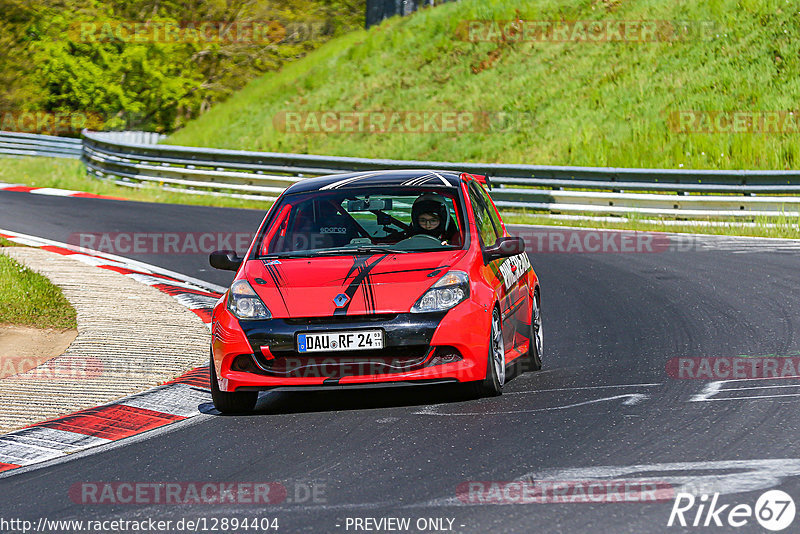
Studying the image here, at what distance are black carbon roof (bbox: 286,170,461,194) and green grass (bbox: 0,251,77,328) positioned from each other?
127 inches

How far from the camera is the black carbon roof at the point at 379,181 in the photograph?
8258 mm

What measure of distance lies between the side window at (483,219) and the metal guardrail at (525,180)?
10.7 metres

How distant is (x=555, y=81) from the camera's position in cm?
3162

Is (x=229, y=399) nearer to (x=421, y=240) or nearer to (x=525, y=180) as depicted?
(x=421, y=240)

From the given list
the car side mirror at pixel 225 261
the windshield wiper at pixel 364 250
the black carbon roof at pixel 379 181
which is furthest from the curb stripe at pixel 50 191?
the windshield wiper at pixel 364 250

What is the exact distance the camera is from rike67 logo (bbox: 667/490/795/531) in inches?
171

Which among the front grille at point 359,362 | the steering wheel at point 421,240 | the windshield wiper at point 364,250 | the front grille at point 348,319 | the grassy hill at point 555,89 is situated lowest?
the front grille at point 359,362

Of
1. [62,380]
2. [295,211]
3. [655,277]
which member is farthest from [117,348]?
[655,277]

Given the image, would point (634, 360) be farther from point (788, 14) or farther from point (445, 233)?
point (788, 14)

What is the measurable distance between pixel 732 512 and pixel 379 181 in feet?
14.4

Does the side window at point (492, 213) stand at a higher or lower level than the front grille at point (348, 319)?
higher

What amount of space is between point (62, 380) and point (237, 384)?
188 cm

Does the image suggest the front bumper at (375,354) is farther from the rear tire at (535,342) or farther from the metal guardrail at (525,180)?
the metal guardrail at (525,180)

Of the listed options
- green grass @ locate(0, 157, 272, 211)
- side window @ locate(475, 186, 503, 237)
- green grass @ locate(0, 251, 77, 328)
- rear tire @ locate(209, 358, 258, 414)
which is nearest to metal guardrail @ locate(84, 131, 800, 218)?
green grass @ locate(0, 157, 272, 211)
